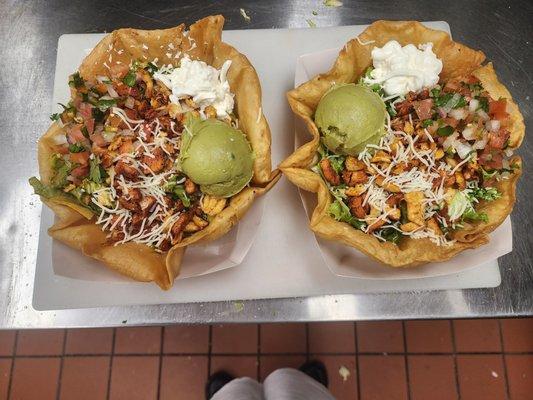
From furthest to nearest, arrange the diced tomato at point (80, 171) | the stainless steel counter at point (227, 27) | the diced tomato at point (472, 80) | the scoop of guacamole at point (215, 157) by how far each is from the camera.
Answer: the stainless steel counter at point (227, 27), the diced tomato at point (472, 80), the diced tomato at point (80, 171), the scoop of guacamole at point (215, 157)

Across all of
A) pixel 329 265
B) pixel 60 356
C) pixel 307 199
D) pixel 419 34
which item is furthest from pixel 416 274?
pixel 60 356

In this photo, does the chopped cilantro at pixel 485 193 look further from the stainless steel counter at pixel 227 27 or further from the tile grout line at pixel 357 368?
the tile grout line at pixel 357 368

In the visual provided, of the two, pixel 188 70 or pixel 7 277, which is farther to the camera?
pixel 7 277

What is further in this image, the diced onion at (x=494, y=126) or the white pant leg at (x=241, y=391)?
the white pant leg at (x=241, y=391)

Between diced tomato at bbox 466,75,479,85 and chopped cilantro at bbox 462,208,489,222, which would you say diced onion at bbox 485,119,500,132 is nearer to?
diced tomato at bbox 466,75,479,85

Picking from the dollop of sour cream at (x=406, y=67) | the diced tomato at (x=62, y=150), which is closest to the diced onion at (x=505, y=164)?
the dollop of sour cream at (x=406, y=67)

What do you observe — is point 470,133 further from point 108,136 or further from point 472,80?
point 108,136

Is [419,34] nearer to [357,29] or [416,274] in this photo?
[357,29]
